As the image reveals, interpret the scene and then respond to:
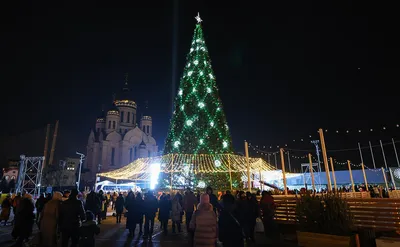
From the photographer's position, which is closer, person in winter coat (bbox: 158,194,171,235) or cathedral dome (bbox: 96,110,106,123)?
person in winter coat (bbox: 158,194,171,235)

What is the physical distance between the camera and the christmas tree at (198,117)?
17328 millimetres

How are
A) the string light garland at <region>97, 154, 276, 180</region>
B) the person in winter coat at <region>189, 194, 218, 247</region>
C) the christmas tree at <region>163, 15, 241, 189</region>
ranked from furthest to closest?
the christmas tree at <region>163, 15, 241, 189</region>, the string light garland at <region>97, 154, 276, 180</region>, the person in winter coat at <region>189, 194, 218, 247</region>

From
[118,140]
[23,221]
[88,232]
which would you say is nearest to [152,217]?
[23,221]

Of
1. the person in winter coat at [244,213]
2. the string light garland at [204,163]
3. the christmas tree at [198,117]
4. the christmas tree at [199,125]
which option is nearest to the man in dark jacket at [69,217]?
the person in winter coat at [244,213]

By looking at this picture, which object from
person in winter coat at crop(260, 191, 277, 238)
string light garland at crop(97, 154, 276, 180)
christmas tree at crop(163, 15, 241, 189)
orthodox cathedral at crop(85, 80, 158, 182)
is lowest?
person in winter coat at crop(260, 191, 277, 238)

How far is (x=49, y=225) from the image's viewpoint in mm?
5461

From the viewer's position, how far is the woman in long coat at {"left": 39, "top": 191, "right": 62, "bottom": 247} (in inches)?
211

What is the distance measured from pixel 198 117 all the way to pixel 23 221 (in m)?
12.0

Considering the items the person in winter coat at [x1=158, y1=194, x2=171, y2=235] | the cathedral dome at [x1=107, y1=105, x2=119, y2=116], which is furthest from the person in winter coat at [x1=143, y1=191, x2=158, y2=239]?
the cathedral dome at [x1=107, y1=105, x2=119, y2=116]

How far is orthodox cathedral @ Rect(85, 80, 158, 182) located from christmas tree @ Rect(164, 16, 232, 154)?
41257mm

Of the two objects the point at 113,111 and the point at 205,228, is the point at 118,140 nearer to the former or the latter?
the point at 113,111

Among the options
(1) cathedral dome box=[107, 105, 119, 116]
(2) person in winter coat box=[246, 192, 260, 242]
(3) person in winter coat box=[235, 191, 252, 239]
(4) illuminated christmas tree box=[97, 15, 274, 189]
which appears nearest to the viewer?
(3) person in winter coat box=[235, 191, 252, 239]

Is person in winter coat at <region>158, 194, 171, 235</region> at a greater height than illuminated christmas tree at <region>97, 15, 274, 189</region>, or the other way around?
illuminated christmas tree at <region>97, 15, 274, 189</region>

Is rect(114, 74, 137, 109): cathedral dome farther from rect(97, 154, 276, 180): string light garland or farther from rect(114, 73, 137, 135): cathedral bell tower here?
rect(97, 154, 276, 180): string light garland
